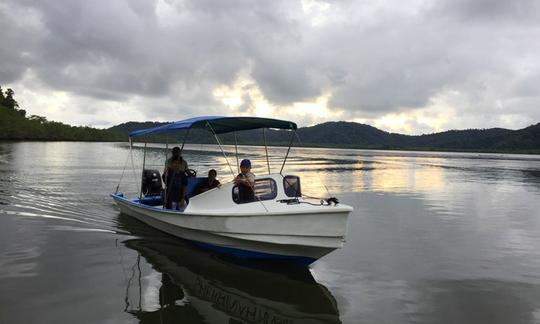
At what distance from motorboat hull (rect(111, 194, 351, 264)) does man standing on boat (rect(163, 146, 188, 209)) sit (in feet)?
4.62

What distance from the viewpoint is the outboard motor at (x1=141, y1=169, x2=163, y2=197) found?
554 inches

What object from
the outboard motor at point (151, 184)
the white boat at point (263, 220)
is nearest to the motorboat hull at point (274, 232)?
the white boat at point (263, 220)

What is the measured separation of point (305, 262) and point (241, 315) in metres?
2.44

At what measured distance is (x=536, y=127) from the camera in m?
178

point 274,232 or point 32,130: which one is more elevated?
point 32,130

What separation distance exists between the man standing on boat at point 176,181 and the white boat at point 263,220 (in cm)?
63

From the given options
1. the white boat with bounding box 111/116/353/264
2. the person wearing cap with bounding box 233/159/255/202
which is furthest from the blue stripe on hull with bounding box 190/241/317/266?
the person wearing cap with bounding box 233/159/255/202

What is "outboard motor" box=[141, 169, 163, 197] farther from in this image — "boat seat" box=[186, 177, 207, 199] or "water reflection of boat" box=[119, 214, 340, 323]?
"water reflection of boat" box=[119, 214, 340, 323]

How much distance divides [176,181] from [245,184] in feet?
9.27

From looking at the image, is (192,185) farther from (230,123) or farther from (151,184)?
(151,184)

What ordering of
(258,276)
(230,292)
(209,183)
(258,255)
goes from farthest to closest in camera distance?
(209,183)
(258,255)
(258,276)
(230,292)

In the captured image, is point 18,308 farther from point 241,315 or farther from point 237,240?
point 237,240

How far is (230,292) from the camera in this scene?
735 centimetres

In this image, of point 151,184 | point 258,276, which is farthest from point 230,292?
point 151,184
